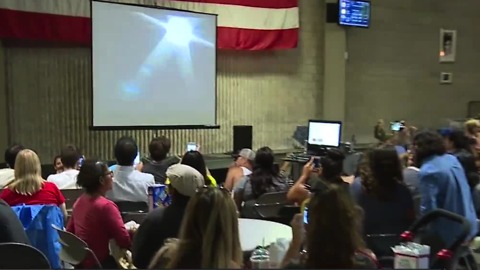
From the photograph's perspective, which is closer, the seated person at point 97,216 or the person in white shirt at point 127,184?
the seated person at point 97,216

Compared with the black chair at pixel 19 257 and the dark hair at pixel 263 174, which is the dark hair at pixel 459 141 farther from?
the black chair at pixel 19 257

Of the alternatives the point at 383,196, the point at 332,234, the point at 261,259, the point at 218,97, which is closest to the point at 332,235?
the point at 332,234

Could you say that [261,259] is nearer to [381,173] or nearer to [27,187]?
[381,173]

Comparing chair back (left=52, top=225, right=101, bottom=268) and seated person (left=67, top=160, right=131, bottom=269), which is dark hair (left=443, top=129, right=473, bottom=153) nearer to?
seated person (left=67, top=160, right=131, bottom=269)

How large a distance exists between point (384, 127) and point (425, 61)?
1.64 m

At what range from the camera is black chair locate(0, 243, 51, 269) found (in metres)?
2.45

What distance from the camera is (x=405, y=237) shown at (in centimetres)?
304

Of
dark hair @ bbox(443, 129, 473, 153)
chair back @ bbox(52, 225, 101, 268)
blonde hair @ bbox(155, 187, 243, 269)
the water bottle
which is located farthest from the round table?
dark hair @ bbox(443, 129, 473, 153)

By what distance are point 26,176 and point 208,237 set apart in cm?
211

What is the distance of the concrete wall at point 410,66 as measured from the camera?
999 centimetres

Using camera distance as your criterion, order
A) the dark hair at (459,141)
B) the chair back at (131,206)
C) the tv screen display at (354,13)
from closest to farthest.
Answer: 1. the chair back at (131,206)
2. the dark hair at (459,141)
3. the tv screen display at (354,13)

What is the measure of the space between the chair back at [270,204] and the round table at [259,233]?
0.58 m

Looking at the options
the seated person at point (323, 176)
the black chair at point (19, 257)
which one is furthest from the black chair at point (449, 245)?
the black chair at point (19, 257)

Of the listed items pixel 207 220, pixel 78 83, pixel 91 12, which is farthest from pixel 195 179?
pixel 78 83
